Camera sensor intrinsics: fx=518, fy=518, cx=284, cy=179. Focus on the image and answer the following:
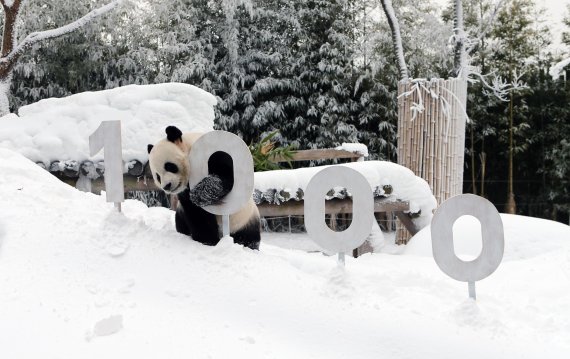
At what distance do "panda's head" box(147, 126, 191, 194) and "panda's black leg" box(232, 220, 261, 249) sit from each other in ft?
0.95

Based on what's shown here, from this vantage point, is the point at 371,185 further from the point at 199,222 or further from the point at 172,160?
the point at 172,160

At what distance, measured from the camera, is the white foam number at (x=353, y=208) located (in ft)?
5.69

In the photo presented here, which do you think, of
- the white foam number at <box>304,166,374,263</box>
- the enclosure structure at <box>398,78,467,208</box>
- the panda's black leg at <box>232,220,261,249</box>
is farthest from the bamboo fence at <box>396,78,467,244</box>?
the white foam number at <box>304,166,374,263</box>

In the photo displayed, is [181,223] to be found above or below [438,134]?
below

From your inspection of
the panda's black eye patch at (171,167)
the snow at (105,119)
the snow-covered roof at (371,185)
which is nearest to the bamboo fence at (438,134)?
the snow-covered roof at (371,185)

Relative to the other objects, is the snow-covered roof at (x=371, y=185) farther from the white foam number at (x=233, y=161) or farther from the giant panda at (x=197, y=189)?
the white foam number at (x=233, y=161)

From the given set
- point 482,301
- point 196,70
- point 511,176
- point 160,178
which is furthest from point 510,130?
point 160,178

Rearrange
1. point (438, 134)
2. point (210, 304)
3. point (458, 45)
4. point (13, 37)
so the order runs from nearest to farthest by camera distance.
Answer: point (210, 304)
point (438, 134)
point (458, 45)
point (13, 37)

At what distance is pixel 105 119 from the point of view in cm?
414

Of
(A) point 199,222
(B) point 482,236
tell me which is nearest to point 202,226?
(A) point 199,222

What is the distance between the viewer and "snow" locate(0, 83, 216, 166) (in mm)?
4039

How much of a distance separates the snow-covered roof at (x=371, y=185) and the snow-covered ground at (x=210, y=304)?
168 cm

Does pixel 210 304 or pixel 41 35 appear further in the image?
pixel 41 35

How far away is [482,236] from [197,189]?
0.93 meters
